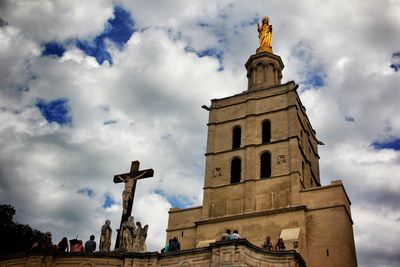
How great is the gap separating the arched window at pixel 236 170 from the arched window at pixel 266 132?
230 centimetres

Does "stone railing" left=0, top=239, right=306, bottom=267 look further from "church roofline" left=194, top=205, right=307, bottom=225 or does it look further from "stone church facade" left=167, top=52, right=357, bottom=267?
"church roofline" left=194, top=205, right=307, bottom=225

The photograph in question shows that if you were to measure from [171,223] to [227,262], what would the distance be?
15616mm

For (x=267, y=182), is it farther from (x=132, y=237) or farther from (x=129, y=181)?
(x=132, y=237)

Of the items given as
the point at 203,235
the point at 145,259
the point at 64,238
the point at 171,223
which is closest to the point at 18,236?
the point at 171,223

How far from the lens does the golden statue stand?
1742 inches

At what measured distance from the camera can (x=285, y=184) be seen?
110 feet

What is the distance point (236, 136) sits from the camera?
38406 millimetres

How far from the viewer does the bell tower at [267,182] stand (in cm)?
3092

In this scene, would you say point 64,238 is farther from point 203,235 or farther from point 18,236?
point 18,236

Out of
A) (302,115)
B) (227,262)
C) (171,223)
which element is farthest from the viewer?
(302,115)

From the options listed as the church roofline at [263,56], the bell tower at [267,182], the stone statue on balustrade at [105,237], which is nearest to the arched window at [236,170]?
the bell tower at [267,182]

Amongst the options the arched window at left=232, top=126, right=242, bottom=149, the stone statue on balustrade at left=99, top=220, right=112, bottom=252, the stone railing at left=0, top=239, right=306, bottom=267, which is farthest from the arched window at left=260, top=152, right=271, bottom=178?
the stone statue on balustrade at left=99, top=220, right=112, bottom=252

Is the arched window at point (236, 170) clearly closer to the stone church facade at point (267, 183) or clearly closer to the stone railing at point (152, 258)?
the stone church facade at point (267, 183)

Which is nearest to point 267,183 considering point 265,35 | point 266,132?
point 266,132
